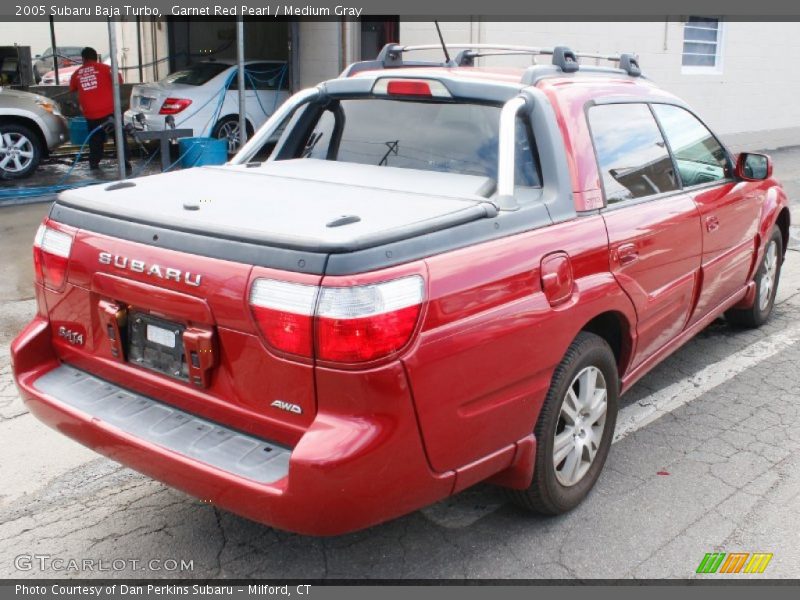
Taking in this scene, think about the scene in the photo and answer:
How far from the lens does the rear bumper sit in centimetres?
257

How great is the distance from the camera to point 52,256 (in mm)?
3311

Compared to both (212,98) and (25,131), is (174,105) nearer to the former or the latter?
(212,98)

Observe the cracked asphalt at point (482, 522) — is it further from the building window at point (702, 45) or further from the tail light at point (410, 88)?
the building window at point (702, 45)

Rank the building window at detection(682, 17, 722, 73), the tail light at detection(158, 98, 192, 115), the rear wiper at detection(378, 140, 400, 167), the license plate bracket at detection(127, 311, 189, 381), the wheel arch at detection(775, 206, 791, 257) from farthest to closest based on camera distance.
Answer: the building window at detection(682, 17, 722, 73) < the tail light at detection(158, 98, 192, 115) < the wheel arch at detection(775, 206, 791, 257) < the rear wiper at detection(378, 140, 400, 167) < the license plate bracket at detection(127, 311, 189, 381)

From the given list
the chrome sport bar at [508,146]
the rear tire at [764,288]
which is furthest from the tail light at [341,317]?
the rear tire at [764,288]

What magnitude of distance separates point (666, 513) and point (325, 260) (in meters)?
1.99

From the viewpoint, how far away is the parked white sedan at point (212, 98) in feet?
43.2

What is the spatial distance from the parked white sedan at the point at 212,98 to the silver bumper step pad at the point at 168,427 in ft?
33.8

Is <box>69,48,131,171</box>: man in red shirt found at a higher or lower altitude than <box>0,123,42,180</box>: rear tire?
higher

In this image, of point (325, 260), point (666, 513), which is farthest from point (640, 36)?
point (325, 260)

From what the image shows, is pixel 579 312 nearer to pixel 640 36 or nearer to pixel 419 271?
pixel 419 271

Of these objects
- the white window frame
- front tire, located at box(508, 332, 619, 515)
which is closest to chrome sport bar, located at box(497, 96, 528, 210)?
front tire, located at box(508, 332, 619, 515)

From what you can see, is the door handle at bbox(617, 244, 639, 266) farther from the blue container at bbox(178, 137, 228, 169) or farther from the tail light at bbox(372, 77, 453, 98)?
the blue container at bbox(178, 137, 228, 169)

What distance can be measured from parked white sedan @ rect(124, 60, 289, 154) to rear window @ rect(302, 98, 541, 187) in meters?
9.27
